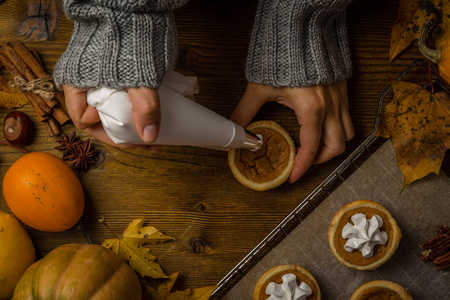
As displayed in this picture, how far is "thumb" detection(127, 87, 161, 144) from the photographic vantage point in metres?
0.96

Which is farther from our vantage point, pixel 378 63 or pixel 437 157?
pixel 378 63

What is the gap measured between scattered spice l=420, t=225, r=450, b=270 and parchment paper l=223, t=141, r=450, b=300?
0.03 meters

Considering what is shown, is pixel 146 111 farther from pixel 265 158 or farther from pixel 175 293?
pixel 175 293

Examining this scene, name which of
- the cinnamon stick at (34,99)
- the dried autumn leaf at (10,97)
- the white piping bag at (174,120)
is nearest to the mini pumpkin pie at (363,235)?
the white piping bag at (174,120)

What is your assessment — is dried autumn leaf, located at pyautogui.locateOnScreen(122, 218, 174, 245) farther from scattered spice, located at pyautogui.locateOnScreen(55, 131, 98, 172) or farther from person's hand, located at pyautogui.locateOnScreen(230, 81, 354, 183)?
person's hand, located at pyautogui.locateOnScreen(230, 81, 354, 183)

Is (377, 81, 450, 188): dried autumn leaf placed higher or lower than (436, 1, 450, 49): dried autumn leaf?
lower

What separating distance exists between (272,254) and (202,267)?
0.26 metres

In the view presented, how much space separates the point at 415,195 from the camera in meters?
1.44

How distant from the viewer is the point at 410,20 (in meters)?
1.43

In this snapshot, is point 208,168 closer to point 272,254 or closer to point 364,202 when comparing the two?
point 272,254

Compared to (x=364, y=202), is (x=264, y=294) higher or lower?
lower

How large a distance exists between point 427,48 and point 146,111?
961 mm

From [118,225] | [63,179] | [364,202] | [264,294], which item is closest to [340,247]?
[364,202]

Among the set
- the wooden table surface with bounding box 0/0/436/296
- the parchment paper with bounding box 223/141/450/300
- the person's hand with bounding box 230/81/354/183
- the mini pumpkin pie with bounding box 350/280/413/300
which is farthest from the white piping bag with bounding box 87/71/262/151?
the mini pumpkin pie with bounding box 350/280/413/300
